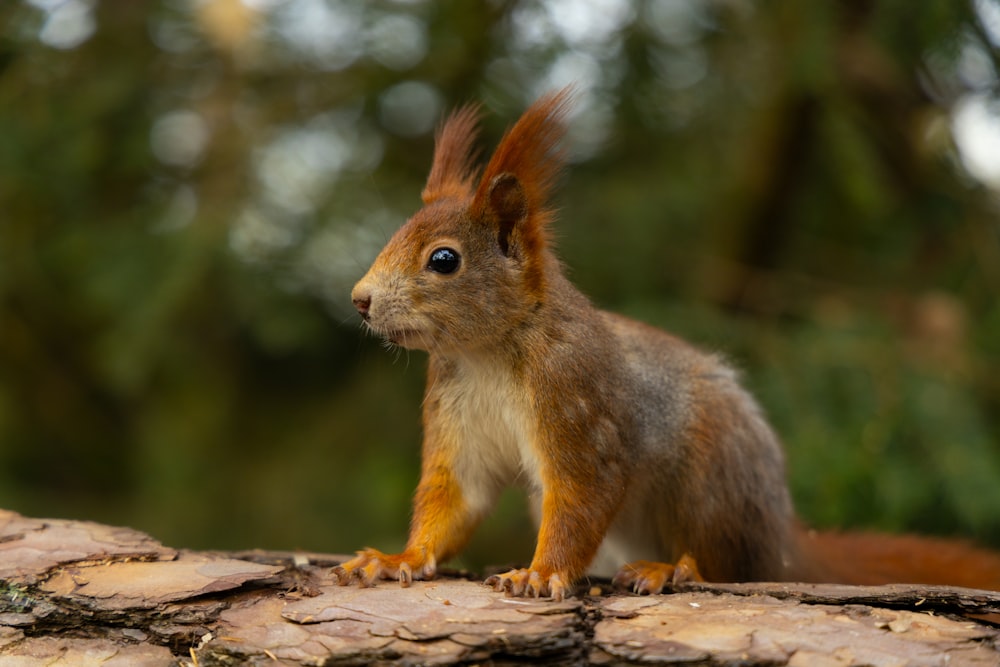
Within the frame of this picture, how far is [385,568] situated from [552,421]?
0.54 meters

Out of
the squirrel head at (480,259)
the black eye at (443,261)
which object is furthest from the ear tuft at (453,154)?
the black eye at (443,261)

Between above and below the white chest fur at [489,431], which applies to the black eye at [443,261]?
above

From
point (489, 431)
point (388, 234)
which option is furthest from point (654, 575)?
point (388, 234)

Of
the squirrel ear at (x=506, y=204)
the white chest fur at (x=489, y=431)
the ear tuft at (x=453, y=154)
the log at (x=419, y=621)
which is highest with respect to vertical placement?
the ear tuft at (x=453, y=154)

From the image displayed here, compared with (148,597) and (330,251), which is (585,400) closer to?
(148,597)

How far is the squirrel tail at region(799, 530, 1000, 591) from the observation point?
Result: 9.00ft

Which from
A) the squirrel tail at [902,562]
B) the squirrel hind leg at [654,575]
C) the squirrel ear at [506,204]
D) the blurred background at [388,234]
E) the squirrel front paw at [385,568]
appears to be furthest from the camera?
the blurred background at [388,234]

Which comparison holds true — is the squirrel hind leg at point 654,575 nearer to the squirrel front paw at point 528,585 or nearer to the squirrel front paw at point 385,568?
the squirrel front paw at point 528,585

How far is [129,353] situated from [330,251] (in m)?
0.86

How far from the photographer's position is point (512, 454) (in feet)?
8.34

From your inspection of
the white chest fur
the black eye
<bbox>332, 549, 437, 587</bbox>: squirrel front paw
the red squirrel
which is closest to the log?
<bbox>332, 549, 437, 587</bbox>: squirrel front paw

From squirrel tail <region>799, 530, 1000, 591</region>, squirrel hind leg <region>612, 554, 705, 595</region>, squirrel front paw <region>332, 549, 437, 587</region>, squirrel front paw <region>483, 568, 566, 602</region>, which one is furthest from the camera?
squirrel tail <region>799, 530, 1000, 591</region>

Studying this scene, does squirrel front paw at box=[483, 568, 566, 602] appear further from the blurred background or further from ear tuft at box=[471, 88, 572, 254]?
the blurred background

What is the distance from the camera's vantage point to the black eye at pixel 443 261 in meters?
2.46
